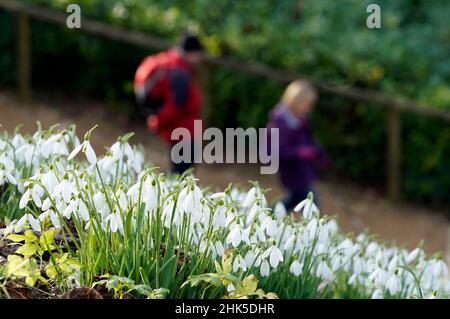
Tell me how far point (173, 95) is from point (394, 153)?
2.54 m

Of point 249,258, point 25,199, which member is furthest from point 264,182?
point 25,199

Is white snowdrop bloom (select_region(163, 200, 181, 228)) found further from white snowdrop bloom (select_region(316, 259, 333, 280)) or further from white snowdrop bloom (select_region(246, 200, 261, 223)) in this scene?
white snowdrop bloom (select_region(316, 259, 333, 280))

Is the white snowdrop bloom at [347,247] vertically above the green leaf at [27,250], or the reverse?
the green leaf at [27,250]

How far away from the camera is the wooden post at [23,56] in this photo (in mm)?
11102

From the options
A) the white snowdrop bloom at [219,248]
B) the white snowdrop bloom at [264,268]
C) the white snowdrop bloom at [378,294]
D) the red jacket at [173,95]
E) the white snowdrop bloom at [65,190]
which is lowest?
the white snowdrop bloom at [378,294]

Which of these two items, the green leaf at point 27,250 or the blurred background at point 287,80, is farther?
the blurred background at point 287,80

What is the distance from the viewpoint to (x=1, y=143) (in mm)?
4809

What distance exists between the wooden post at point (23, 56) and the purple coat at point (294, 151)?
11.8ft

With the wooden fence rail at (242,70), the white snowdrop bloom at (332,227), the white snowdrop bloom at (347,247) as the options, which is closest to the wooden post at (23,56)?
the wooden fence rail at (242,70)

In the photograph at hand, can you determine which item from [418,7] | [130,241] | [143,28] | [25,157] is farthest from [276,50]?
[130,241]

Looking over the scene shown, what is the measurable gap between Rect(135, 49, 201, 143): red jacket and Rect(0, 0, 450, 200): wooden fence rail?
2.02 meters

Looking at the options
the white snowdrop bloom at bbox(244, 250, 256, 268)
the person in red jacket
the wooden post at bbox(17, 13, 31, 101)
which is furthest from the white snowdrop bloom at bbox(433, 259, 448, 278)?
the wooden post at bbox(17, 13, 31, 101)

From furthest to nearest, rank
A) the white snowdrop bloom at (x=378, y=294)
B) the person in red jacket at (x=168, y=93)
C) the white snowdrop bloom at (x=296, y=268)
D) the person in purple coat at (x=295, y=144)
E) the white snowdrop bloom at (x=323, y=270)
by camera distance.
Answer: the person in red jacket at (x=168, y=93)
the person in purple coat at (x=295, y=144)
the white snowdrop bloom at (x=378, y=294)
the white snowdrop bloom at (x=323, y=270)
the white snowdrop bloom at (x=296, y=268)

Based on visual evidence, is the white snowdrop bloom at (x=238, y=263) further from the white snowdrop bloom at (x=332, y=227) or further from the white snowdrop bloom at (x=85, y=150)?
the white snowdrop bloom at (x=332, y=227)
